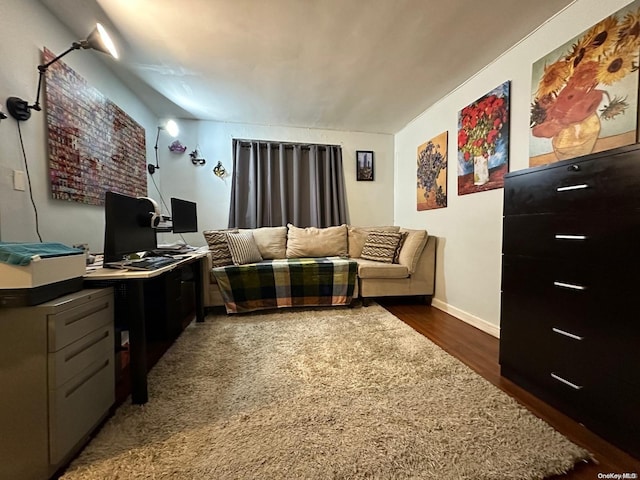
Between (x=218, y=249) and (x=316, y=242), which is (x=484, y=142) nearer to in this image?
(x=316, y=242)

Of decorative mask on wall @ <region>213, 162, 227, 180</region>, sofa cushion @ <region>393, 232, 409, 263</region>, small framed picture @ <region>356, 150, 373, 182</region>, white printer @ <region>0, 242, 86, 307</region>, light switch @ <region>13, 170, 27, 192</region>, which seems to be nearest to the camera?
white printer @ <region>0, 242, 86, 307</region>

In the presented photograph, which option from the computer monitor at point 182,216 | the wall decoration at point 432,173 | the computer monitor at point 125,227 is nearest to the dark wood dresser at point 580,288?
the wall decoration at point 432,173

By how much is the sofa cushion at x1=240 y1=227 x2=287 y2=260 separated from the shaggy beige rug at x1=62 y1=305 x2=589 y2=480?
1489 mm

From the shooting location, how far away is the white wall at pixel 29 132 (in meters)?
1.40

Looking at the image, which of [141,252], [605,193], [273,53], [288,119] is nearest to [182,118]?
[288,119]

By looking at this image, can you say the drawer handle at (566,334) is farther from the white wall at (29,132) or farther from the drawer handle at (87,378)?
the white wall at (29,132)

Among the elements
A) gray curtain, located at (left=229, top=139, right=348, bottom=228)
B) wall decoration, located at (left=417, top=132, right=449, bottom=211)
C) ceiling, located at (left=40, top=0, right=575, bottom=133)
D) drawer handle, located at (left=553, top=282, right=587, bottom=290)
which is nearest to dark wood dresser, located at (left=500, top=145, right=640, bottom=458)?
drawer handle, located at (left=553, top=282, right=587, bottom=290)

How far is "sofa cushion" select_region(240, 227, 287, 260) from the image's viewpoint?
3236mm

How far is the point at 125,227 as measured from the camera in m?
1.60

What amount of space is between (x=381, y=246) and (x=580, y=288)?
80.0 inches

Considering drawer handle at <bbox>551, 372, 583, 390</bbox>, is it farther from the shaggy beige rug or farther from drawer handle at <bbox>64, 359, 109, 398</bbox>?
drawer handle at <bbox>64, 359, 109, 398</bbox>

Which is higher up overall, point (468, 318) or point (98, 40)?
point (98, 40)

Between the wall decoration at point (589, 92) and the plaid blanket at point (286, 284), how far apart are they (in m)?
1.87

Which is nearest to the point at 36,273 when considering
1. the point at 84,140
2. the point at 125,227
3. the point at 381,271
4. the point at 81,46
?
the point at 125,227
